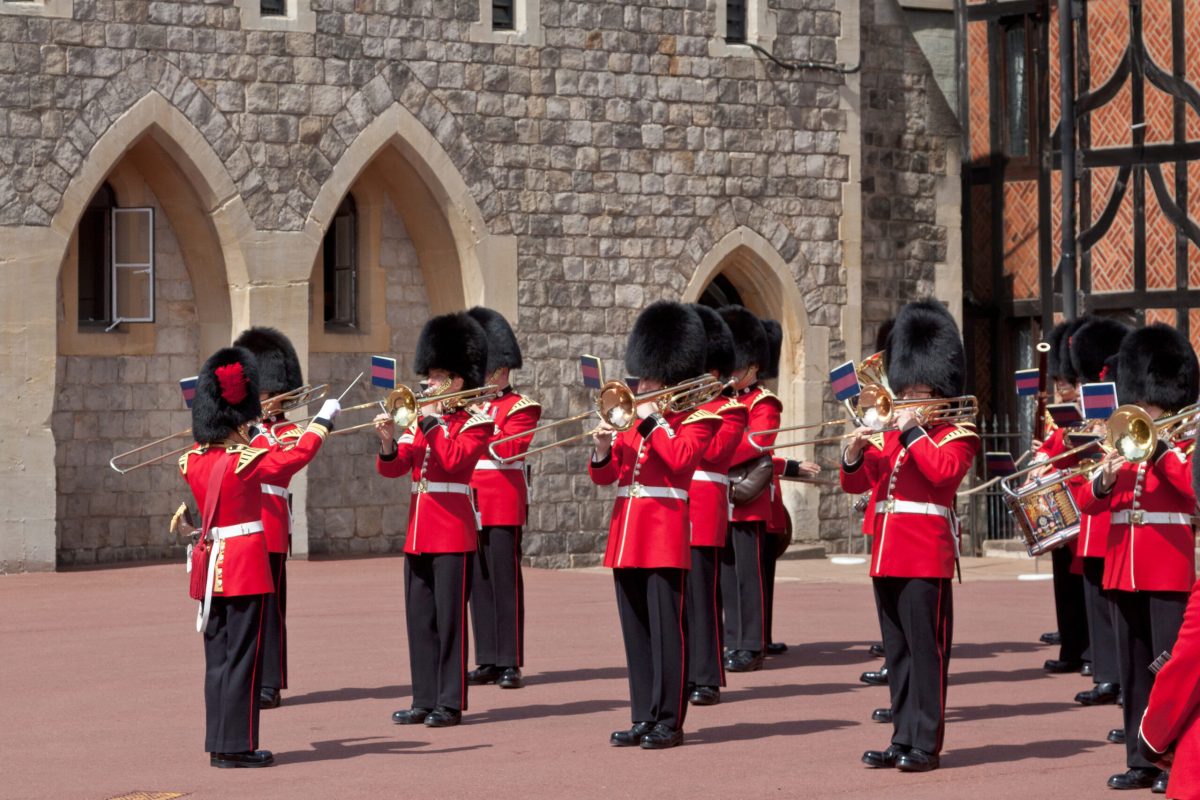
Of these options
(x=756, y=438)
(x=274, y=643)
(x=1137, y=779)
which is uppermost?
(x=756, y=438)

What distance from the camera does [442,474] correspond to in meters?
8.20

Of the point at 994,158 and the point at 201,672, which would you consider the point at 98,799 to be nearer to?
the point at 201,672

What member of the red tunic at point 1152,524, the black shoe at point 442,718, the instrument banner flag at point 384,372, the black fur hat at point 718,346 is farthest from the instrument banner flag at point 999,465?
the black shoe at point 442,718

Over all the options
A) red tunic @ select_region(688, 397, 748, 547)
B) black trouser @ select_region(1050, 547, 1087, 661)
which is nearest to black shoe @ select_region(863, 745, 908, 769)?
red tunic @ select_region(688, 397, 748, 547)

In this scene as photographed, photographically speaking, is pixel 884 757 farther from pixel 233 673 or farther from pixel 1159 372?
pixel 233 673

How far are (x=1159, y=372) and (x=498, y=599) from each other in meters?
3.25

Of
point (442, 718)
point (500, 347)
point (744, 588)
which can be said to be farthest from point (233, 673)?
point (744, 588)

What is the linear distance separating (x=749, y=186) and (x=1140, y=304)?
10.6 ft

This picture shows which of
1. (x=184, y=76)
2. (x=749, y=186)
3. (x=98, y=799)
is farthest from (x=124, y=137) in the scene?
(x=98, y=799)

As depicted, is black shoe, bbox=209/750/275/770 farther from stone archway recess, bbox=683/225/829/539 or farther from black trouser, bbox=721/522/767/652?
stone archway recess, bbox=683/225/829/539

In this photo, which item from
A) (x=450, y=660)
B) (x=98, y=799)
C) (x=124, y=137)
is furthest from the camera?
(x=124, y=137)

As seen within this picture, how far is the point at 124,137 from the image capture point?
1382 centimetres

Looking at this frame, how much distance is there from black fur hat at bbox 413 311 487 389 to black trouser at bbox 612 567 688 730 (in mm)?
1164

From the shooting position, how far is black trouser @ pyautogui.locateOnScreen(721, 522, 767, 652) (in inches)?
Result: 380
